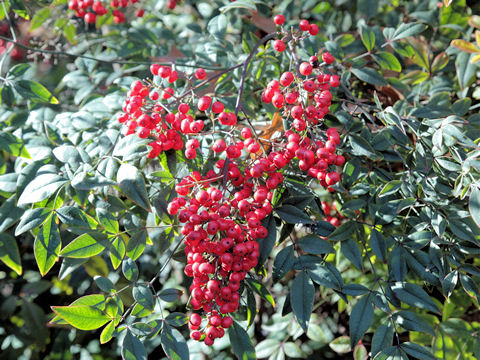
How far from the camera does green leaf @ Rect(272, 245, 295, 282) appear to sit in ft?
Result: 3.04

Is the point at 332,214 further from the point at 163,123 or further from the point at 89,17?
the point at 89,17

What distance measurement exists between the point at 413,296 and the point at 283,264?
288 millimetres

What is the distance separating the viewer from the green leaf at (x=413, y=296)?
36.7 inches

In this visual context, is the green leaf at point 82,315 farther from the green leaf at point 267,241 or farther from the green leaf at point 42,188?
the green leaf at point 267,241

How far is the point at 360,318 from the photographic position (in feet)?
3.01

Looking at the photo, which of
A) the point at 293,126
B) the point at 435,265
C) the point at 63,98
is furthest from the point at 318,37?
the point at 63,98

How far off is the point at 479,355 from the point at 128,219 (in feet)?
3.07

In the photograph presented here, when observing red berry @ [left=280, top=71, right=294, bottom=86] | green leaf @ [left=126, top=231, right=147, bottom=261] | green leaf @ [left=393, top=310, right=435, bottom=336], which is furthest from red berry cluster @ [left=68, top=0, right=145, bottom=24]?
green leaf @ [left=393, top=310, right=435, bottom=336]

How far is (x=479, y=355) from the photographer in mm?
1108

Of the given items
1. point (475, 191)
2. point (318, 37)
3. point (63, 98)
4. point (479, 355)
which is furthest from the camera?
point (63, 98)

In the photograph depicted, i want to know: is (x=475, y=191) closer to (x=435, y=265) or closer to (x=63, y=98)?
(x=435, y=265)

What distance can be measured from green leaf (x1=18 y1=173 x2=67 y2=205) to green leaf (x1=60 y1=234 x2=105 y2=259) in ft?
0.37

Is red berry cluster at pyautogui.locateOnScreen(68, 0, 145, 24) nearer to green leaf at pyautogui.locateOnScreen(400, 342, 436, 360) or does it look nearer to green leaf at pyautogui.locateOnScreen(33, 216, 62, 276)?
green leaf at pyautogui.locateOnScreen(33, 216, 62, 276)

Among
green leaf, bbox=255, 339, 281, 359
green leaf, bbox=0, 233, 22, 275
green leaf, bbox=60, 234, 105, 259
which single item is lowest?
green leaf, bbox=255, 339, 281, 359
